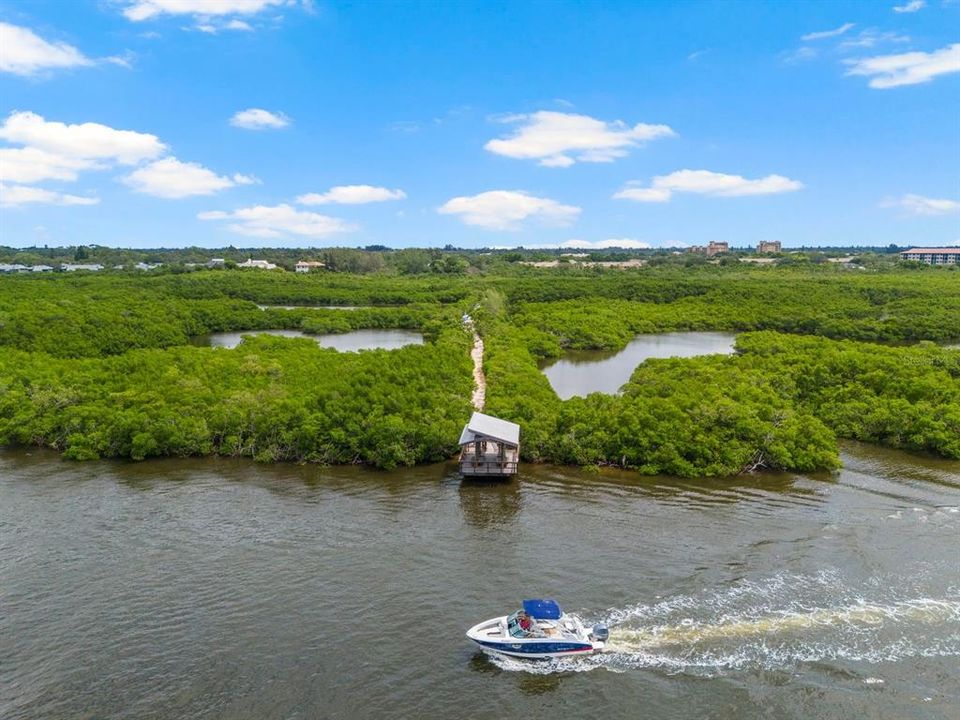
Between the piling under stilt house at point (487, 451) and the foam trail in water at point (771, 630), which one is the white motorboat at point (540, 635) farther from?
the piling under stilt house at point (487, 451)

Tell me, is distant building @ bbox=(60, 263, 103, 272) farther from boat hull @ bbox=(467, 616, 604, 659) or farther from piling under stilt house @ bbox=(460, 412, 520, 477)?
boat hull @ bbox=(467, 616, 604, 659)

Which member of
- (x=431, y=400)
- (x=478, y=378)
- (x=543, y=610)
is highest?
(x=431, y=400)

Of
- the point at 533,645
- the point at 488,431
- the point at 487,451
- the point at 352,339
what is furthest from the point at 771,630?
the point at 352,339

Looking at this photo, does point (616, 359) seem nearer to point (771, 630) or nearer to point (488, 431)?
point (488, 431)

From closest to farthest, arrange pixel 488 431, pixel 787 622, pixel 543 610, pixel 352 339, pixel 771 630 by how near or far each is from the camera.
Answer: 1. pixel 543 610
2. pixel 771 630
3. pixel 787 622
4. pixel 488 431
5. pixel 352 339

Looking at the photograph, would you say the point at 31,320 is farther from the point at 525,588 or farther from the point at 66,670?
the point at 525,588

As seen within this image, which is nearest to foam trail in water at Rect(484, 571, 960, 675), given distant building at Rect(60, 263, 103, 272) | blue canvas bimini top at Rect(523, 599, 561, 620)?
blue canvas bimini top at Rect(523, 599, 561, 620)

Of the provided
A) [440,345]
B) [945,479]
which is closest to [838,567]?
[945,479]
